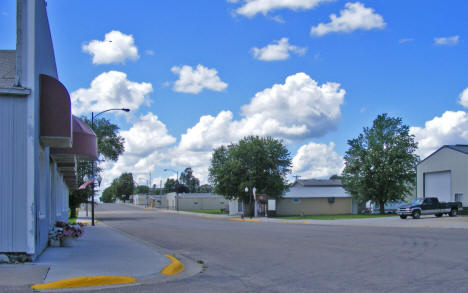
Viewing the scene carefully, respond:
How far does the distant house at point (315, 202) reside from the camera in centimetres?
5899

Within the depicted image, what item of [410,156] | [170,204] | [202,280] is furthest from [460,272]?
[170,204]

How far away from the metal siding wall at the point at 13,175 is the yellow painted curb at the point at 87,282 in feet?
8.03

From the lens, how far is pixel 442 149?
151 feet

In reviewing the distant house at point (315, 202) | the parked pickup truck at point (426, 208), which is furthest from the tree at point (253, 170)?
the parked pickup truck at point (426, 208)

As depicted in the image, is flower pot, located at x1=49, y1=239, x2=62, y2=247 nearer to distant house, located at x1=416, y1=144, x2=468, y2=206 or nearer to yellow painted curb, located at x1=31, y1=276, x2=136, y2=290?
yellow painted curb, located at x1=31, y1=276, x2=136, y2=290

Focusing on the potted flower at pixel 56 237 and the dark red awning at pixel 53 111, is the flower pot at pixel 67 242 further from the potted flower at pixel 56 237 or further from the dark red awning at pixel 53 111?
the dark red awning at pixel 53 111

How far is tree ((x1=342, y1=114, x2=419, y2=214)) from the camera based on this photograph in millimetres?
51188

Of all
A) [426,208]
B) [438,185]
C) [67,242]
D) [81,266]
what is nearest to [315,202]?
[438,185]

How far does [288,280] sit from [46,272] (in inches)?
205

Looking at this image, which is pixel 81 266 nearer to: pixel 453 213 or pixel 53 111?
pixel 53 111

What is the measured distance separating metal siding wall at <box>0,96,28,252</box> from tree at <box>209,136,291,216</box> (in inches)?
1800

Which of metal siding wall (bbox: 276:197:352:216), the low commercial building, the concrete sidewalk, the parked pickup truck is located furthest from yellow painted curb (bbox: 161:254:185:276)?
the low commercial building

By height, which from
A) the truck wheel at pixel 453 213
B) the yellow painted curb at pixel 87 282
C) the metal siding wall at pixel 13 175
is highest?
the metal siding wall at pixel 13 175

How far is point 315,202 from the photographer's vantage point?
195ft
